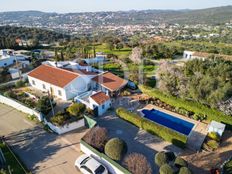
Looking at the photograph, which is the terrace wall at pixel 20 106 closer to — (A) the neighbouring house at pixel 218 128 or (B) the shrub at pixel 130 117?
(B) the shrub at pixel 130 117

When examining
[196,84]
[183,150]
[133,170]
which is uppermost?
[196,84]

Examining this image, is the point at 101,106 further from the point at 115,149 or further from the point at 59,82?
the point at 115,149

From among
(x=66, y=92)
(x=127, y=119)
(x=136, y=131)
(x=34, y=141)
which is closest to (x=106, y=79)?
(x=66, y=92)

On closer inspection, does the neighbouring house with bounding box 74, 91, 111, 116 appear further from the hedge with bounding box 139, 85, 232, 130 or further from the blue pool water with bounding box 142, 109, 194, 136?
the hedge with bounding box 139, 85, 232, 130

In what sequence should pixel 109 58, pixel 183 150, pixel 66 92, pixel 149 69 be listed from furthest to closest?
pixel 109 58 < pixel 149 69 < pixel 66 92 < pixel 183 150

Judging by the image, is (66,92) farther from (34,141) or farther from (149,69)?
(149,69)

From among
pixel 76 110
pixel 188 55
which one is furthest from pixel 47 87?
pixel 188 55

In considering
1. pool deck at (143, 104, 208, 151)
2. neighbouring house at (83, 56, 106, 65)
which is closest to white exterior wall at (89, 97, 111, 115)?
pool deck at (143, 104, 208, 151)

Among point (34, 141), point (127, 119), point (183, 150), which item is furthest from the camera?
point (127, 119)
